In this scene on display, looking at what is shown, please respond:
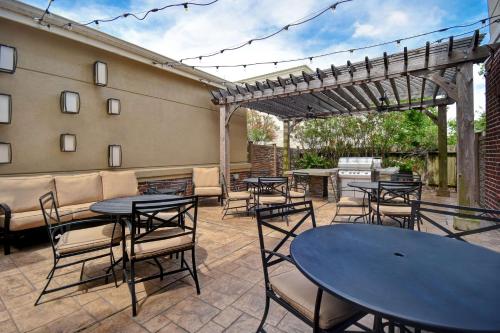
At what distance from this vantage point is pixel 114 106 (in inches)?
201

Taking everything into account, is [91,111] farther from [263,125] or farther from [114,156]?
[263,125]

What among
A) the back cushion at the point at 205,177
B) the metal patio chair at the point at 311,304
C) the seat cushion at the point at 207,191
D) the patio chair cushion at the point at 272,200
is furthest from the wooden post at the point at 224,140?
the metal patio chair at the point at 311,304

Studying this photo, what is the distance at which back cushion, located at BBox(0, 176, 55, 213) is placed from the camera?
352 cm

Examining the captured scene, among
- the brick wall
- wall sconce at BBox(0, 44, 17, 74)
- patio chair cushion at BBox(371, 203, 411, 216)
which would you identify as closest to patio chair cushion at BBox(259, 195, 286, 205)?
patio chair cushion at BBox(371, 203, 411, 216)

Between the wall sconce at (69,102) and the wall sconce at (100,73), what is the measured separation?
0.49 m

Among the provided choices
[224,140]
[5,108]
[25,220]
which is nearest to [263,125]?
[224,140]

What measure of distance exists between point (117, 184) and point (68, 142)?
1070 millimetres

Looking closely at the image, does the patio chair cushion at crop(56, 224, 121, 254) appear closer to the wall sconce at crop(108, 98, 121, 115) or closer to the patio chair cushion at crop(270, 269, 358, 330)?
the patio chair cushion at crop(270, 269, 358, 330)

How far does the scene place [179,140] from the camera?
662 centimetres

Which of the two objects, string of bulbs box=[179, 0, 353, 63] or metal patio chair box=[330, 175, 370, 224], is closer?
string of bulbs box=[179, 0, 353, 63]

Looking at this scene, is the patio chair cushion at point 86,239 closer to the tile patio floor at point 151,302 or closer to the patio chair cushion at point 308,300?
the tile patio floor at point 151,302

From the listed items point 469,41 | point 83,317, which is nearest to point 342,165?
point 469,41

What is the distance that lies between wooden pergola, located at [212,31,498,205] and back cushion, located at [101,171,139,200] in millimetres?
2501

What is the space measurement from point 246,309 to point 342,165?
17.4 feet
